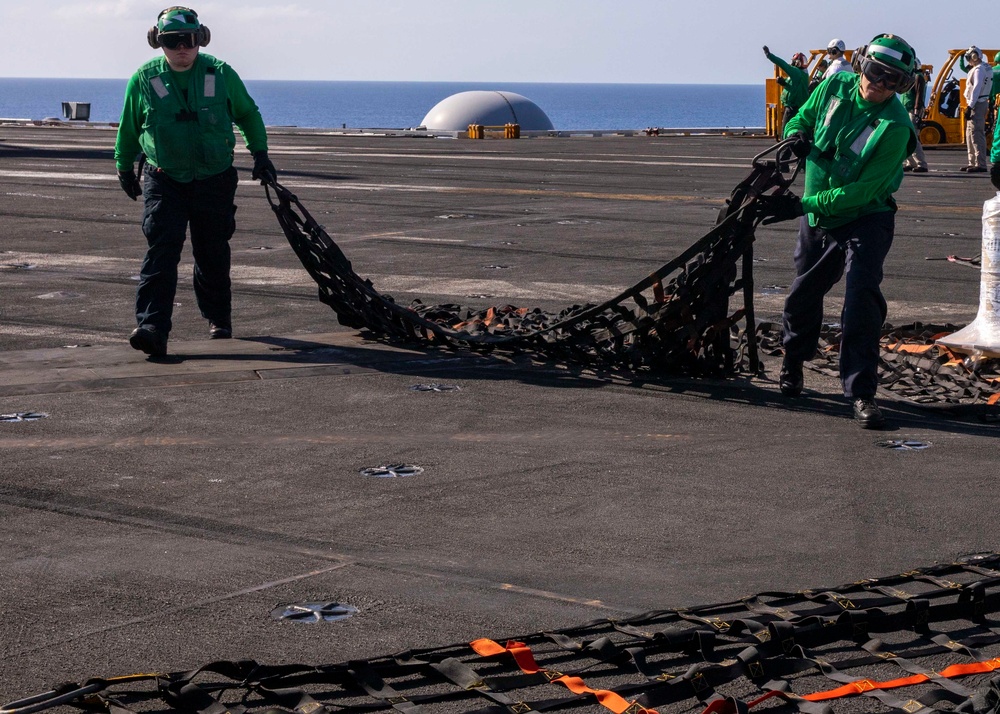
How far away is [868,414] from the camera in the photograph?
6.26 meters

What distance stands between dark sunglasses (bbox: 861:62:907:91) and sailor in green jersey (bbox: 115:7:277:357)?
354 cm

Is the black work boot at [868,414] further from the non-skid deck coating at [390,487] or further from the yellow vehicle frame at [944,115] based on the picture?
the yellow vehicle frame at [944,115]

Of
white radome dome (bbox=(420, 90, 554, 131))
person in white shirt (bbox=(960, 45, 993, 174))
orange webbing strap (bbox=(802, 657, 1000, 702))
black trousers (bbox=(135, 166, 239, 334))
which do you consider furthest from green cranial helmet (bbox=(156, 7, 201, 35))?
white radome dome (bbox=(420, 90, 554, 131))

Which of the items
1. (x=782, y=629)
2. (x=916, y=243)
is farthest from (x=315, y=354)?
(x=916, y=243)

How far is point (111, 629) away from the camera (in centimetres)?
377

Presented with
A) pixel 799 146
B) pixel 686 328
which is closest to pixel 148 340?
pixel 686 328

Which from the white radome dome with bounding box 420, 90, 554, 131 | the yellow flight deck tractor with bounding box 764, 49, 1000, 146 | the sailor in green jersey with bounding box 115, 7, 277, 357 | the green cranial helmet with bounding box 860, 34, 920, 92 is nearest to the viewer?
the green cranial helmet with bounding box 860, 34, 920, 92

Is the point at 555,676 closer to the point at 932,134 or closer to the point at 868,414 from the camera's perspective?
the point at 868,414

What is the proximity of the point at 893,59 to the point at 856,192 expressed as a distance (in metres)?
0.62

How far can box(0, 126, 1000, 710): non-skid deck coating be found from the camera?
394 centimetres

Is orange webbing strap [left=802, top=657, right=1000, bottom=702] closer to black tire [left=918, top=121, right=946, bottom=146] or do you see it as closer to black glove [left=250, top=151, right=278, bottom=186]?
black glove [left=250, top=151, right=278, bottom=186]

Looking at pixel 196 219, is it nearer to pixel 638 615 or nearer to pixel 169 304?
pixel 169 304

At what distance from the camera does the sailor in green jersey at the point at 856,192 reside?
246 inches

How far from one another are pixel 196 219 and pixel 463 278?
365 centimetres
